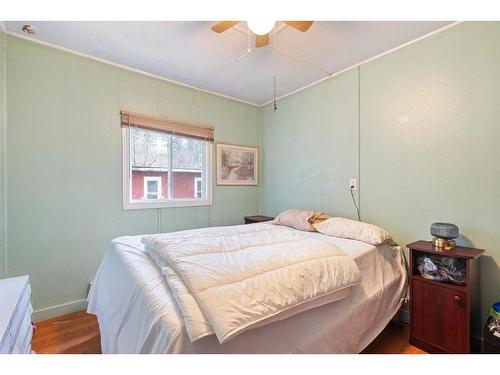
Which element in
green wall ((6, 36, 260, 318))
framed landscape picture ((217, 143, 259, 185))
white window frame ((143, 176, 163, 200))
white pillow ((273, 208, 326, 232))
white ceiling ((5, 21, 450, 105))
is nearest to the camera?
white ceiling ((5, 21, 450, 105))

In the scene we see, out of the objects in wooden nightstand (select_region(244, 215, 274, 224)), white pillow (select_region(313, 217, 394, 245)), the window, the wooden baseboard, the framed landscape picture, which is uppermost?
the framed landscape picture

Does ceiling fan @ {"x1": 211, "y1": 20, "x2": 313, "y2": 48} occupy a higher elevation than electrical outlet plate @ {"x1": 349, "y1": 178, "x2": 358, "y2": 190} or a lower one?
higher

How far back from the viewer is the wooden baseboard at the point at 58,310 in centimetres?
206

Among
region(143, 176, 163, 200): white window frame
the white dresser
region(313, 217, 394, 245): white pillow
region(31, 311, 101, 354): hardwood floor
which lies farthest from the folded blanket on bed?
region(143, 176, 163, 200): white window frame

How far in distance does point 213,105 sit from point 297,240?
89.3 inches

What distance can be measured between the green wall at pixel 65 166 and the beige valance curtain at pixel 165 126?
Answer: 0.29 ft

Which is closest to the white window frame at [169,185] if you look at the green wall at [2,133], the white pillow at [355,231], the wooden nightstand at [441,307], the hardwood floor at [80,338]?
the green wall at [2,133]

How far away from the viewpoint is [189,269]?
1099 millimetres

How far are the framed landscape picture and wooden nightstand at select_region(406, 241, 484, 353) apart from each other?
2.27 metres

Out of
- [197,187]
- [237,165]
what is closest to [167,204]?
[197,187]

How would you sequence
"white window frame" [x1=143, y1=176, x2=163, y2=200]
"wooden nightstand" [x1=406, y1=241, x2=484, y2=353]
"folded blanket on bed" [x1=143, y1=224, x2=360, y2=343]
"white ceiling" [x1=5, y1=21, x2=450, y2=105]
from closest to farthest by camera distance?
1. "folded blanket on bed" [x1=143, y1=224, x2=360, y2=343]
2. "wooden nightstand" [x1=406, y1=241, x2=484, y2=353]
3. "white ceiling" [x1=5, y1=21, x2=450, y2=105]
4. "white window frame" [x1=143, y1=176, x2=163, y2=200]

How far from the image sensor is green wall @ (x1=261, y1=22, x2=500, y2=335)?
5.39ft

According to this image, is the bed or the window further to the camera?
the window

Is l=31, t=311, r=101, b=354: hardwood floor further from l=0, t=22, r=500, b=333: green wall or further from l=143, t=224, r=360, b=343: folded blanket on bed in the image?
l=143, t=224, r=360, b=343: folded blanket on bed
